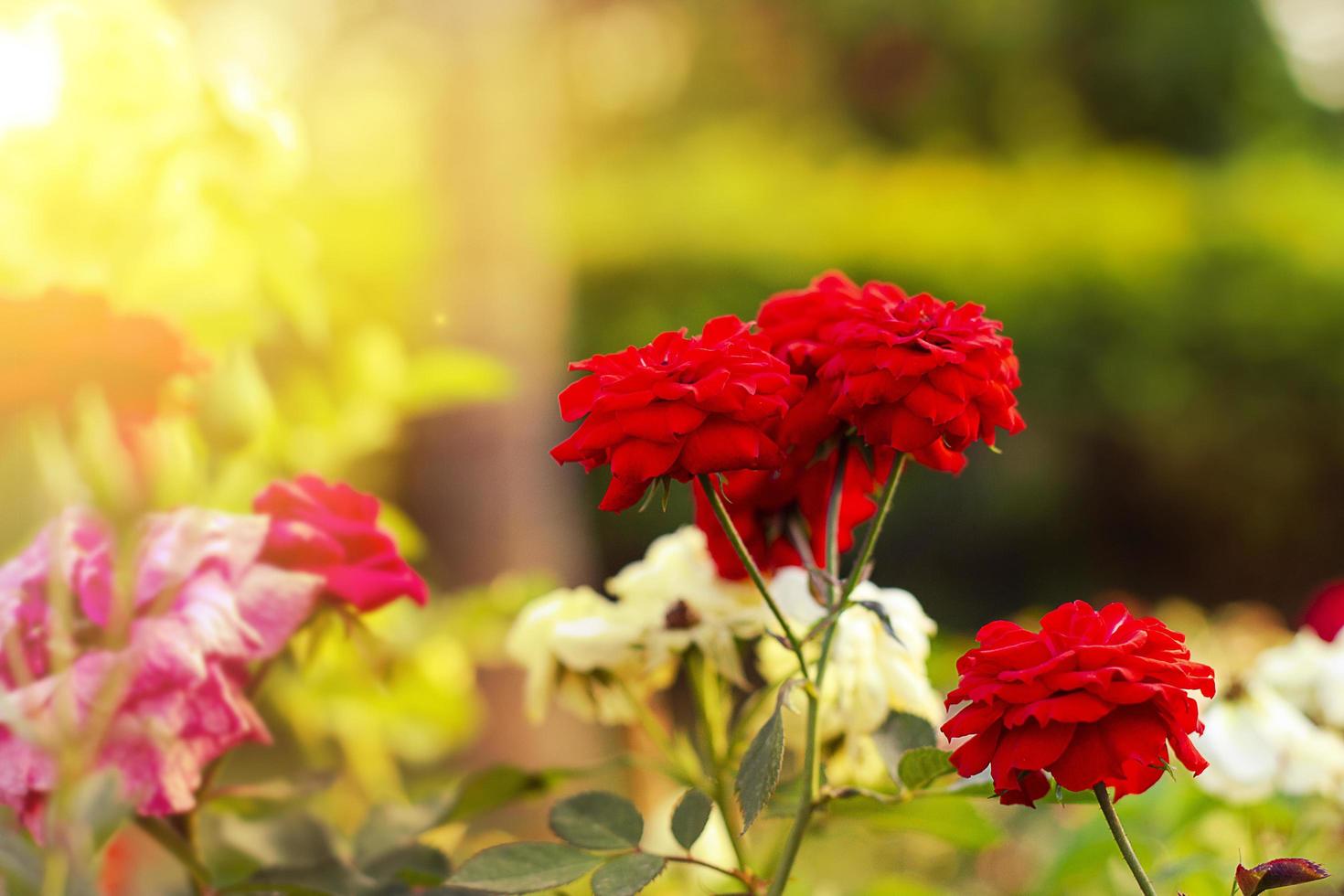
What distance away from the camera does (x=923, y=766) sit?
1.79 ft

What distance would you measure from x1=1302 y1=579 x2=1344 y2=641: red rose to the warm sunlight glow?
105cm

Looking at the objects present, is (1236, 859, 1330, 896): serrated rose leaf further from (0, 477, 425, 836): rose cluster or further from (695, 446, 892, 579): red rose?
(0, 477, 425, 836): rose cluster

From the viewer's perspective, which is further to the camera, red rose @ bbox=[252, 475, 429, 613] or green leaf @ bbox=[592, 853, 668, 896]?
red rose @ bbox=[252, 475, 429, 613]

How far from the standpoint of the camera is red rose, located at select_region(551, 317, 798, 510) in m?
0.48

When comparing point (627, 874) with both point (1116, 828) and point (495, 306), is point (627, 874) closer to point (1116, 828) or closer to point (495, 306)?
point (1116, 828)

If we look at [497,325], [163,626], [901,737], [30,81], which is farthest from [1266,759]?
[497,325]

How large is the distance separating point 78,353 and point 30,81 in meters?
0.42

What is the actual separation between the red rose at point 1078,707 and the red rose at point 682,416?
0.12 meters

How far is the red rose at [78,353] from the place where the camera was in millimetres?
616

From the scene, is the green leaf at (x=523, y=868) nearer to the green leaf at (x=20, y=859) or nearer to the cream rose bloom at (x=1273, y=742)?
the green leaf at (x=20, y=859)

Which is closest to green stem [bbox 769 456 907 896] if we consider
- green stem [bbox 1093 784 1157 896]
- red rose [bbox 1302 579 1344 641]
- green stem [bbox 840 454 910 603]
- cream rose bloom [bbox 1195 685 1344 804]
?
green stem [bbox 840 454 910 603]

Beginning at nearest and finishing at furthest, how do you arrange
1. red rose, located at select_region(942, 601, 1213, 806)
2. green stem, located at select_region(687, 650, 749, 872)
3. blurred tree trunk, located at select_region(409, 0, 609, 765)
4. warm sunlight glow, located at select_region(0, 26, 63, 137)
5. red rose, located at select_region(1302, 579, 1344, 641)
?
red rose, located at select_region(942, 601, 1213, 806) < green stem, located at select_region(687, 650, 749, 872) < warm sunlight glow, located at select_region(0, 26, 63, 137) < red rose, located at select_region(1302, 579, 1344, 641) < blurred tree trunk, located at select_region(409, 0, 609, 765)

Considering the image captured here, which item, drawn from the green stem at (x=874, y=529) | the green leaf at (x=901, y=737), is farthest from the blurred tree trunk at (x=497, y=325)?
the green stem at (x=874, y=529)

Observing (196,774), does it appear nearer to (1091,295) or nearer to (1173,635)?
(1173,635)
